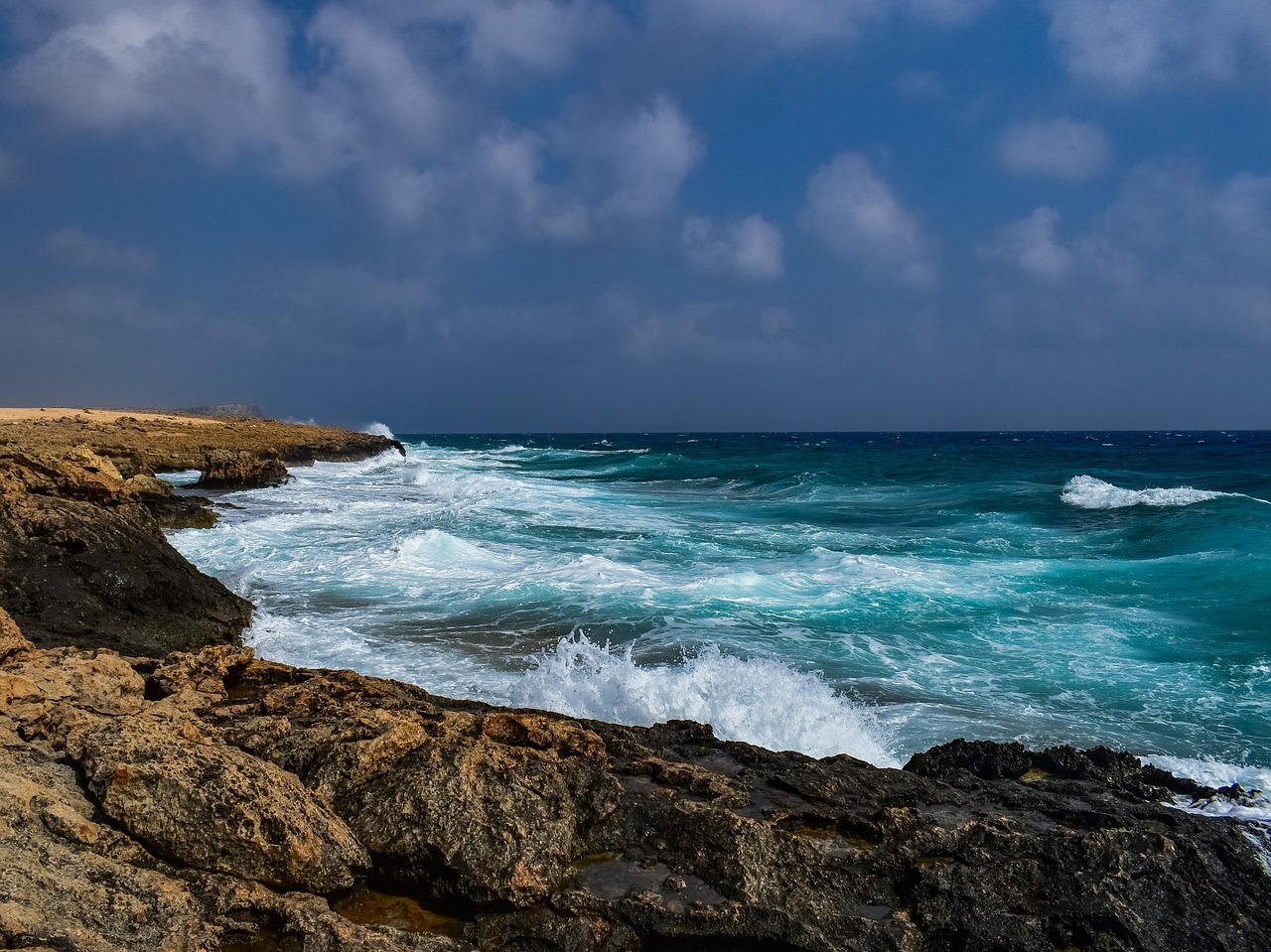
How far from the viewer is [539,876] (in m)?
3.21

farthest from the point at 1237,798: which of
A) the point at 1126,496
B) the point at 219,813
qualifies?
the point at 1126,496

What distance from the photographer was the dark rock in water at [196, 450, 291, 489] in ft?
71.3

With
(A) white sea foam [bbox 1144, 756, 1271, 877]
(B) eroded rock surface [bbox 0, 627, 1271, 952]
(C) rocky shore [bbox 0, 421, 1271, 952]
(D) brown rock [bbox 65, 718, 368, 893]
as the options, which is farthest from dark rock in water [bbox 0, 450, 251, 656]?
(A) white sea foam [bbox 1144, 756, 1271, 877]

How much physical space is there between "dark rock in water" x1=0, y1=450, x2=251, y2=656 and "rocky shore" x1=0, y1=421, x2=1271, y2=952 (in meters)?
2.16

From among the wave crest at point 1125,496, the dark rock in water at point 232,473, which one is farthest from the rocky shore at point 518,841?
→ the wave crest at point 1125,496

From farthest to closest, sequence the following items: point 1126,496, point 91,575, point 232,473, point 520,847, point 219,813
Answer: point 1126,496, point 232,473, point 91,575, point 520,847, point 219,813

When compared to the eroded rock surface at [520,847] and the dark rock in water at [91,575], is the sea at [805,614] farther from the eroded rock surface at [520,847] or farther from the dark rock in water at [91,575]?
the eroded rock surface at [520,847]

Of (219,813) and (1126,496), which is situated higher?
(219,813)

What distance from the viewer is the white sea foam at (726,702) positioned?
6.24 metres

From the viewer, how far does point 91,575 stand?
726 cm

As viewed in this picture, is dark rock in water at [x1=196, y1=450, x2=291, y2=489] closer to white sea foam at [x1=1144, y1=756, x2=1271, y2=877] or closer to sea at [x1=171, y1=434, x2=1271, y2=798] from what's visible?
sea at [x1=171, y1=434, x2=1271, y2=798]

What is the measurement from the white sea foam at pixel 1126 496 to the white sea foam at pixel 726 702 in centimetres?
1981

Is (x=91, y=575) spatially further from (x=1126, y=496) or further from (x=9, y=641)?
(x=1126, y=496)

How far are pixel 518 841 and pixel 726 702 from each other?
3548 millimetres
